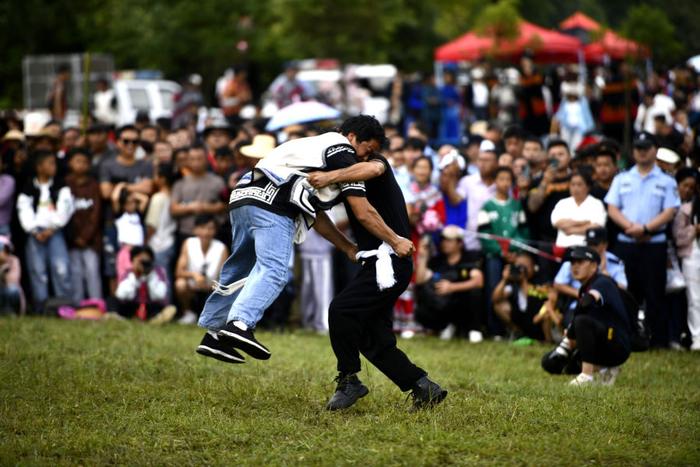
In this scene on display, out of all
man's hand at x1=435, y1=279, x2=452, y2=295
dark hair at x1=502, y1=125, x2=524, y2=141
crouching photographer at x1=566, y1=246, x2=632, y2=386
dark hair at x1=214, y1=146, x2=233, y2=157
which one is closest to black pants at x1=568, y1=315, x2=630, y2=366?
crouching photographer at x1=566, y1=246, x2=632, y2=386

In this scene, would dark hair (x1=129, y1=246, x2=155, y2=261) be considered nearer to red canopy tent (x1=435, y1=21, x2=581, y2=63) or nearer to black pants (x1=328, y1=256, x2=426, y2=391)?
black pants (x1=328, y1=256, x2=426, y2=391)

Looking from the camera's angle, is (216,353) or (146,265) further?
(146,265)

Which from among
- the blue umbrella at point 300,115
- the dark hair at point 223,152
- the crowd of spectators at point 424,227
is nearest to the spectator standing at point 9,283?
the crowd of spectators at point 424,227

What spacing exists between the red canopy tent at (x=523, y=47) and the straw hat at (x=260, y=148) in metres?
11.7

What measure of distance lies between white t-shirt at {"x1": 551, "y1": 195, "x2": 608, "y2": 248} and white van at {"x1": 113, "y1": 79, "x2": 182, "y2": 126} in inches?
659

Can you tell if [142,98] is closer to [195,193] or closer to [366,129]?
[195,193]

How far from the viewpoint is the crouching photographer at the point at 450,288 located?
12648mm

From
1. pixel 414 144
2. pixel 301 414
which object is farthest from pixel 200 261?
pixel 301 414

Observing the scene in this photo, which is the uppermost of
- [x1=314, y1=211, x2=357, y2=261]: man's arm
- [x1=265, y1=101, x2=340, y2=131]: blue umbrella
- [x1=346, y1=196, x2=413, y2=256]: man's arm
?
[x1=346, y1=196, x2=413, y2=256]: man's arm

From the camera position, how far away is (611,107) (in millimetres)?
20188

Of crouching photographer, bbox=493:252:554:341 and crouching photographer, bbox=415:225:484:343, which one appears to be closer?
crouching photographer, bbox=493:252:554:341

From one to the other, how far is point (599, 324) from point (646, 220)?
118 inches

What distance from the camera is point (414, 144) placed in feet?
46.2

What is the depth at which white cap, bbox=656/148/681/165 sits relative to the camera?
12398mm
